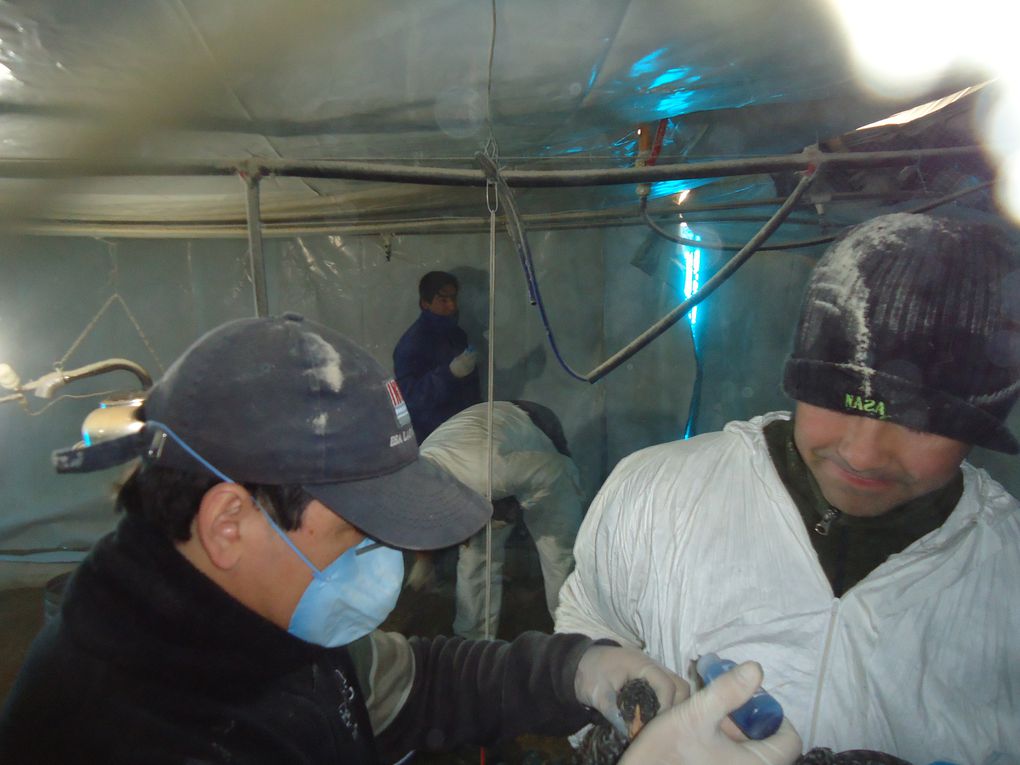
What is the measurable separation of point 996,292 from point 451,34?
1586 millimetres

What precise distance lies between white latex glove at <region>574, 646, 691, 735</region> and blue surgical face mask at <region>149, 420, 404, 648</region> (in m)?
0.70

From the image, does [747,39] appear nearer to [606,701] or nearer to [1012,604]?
[1012,604]

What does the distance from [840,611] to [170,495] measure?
163 centimetres

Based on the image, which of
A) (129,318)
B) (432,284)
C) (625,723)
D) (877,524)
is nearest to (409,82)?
(877,524)

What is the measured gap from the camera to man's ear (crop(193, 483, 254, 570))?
3.55 feet

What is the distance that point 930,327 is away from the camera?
50.1 inches

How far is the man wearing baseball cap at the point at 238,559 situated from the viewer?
1001 millimetres

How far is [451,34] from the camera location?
64.9 inches

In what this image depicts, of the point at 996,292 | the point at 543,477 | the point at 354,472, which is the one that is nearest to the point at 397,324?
the point at 543,477

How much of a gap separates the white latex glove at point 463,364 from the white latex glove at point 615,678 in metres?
3.05

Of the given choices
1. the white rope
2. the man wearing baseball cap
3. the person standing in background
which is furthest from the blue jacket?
the man wearing baseball cap

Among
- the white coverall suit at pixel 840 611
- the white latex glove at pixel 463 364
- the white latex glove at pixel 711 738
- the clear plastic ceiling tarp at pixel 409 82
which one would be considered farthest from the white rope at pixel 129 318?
the white latex glove at pixel 711 738

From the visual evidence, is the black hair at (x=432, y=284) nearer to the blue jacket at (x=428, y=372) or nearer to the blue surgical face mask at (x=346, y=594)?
the blue jacket at (x=428, y=372)

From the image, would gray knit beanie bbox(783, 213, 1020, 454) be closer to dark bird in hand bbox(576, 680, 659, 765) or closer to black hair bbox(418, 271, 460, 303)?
dark bird in hand bbox(576, 680, 659, 765)
